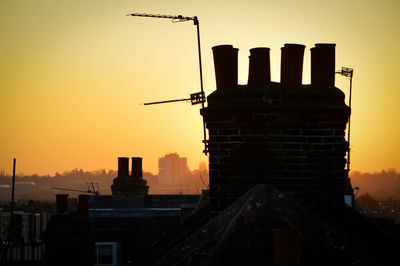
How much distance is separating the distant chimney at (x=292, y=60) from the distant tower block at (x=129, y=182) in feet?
72.5

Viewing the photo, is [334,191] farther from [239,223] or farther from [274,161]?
[239,223]

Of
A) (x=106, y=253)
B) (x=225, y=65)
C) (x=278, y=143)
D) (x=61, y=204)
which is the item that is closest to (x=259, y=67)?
(x=225, y=65)

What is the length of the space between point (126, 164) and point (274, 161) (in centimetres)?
2420

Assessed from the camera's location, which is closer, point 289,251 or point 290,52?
point 289,251

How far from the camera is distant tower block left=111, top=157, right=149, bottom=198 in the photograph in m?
29.1

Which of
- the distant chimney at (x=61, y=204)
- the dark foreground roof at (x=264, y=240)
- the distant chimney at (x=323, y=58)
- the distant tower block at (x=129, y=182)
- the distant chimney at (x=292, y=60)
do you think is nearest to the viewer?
the dark foreground roof at (x=264, y=240)

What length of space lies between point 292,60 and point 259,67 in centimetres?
45

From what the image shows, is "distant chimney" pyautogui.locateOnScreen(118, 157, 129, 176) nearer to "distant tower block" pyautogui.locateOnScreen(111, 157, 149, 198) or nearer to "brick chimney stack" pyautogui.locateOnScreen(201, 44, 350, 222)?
"distant tower block" pyautogui.locateOnScreen(111, 157, 149, 198)

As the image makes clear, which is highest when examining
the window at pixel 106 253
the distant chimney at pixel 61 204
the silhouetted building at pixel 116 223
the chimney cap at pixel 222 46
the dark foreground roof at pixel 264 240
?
the chimney cap at pixel 222 46

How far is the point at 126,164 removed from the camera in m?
30.5

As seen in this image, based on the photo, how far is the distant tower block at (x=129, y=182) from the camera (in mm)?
29141

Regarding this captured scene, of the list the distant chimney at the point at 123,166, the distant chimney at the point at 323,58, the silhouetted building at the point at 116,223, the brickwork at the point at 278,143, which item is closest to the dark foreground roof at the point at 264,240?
the brickwork at the point at 278,143

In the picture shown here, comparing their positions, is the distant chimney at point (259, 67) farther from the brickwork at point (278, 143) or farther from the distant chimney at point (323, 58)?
the distant chimney at point (323, 58)

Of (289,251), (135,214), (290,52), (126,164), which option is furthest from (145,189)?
(289,251)
